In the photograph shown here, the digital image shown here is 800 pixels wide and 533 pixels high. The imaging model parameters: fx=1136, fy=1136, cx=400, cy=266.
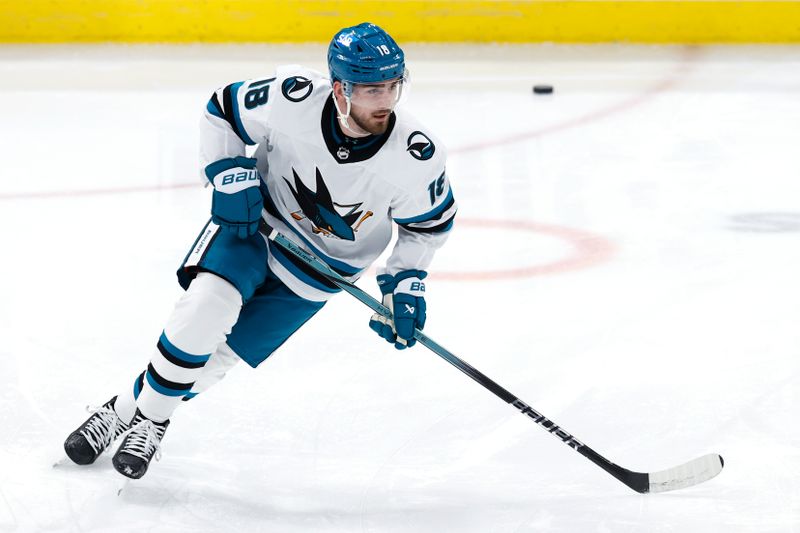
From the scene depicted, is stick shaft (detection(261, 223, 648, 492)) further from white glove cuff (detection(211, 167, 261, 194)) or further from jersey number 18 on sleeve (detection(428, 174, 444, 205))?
jersey number 18 on sleeve (detection(428, 174, 444, 205))

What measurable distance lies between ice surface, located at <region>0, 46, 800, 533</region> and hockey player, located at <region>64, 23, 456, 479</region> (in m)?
0.24

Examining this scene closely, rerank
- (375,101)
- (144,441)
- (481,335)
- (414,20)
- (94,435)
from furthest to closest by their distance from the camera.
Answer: (414,20), (481,335), (94,435), (144,441), (375,101)

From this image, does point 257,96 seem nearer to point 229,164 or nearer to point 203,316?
point 229,164

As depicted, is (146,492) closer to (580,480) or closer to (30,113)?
(580,480)

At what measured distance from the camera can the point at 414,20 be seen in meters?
6.42

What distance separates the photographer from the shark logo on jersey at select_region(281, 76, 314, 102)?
2268 millimetres

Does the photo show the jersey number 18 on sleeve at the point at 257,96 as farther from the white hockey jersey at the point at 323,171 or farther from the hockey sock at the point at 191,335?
the hockey sock at the point at 191,335

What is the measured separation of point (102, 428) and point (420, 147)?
35.0 inches

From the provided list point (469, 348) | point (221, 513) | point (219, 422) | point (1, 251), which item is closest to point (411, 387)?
point (469, 348)

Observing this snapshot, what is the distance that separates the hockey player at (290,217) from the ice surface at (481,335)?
0.24 metres

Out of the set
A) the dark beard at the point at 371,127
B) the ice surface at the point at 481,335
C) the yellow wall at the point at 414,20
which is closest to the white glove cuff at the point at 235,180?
the dark beard at the point at 371,127

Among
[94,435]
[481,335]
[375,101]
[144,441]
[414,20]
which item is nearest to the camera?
[375,101]

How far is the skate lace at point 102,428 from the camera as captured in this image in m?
2.35

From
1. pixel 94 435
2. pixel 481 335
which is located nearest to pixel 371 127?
pixel 94 435
